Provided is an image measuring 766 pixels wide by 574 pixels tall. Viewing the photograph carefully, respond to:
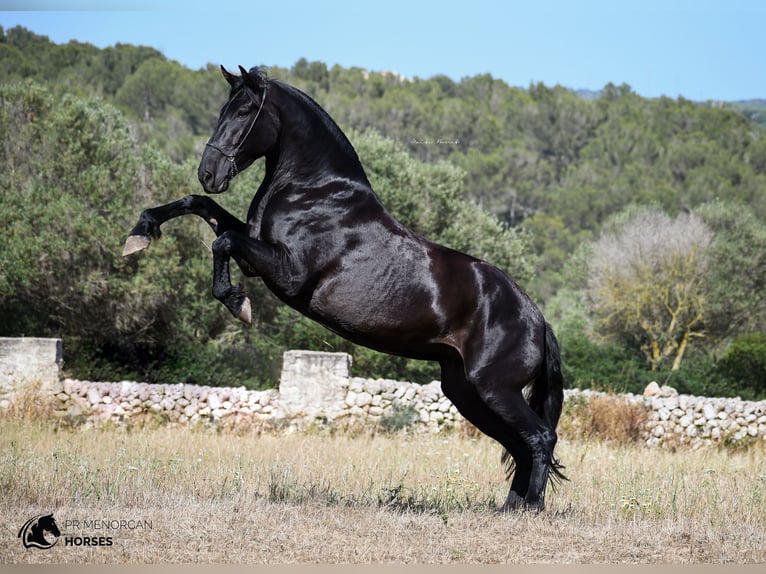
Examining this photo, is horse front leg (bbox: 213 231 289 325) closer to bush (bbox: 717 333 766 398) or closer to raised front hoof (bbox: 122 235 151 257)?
raised front hoof (bbox: 122 235 151 257)

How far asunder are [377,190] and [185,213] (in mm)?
21868

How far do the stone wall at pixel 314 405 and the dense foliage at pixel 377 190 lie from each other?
143 inches

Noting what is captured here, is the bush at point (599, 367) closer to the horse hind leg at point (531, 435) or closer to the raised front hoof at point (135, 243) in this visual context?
the horse hind leg at point (531, 435)

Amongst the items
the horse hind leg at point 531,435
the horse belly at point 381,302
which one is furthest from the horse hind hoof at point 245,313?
the horse hind leg at point 531,435

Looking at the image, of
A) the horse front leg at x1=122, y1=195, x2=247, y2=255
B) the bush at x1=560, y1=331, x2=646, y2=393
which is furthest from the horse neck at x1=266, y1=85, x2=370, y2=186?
the bush at x1=560, y1=331, x2=646, y2=393

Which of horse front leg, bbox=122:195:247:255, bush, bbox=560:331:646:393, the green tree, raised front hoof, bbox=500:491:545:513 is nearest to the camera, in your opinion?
horse front leg, bbox=122:195:247:255

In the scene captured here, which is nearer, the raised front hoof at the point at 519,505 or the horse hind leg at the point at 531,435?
the horse hind leg at the point at 531,435

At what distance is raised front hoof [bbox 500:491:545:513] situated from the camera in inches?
314

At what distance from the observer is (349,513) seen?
7527 millimetres

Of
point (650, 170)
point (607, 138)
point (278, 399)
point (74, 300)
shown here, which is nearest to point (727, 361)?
point (278, 399)

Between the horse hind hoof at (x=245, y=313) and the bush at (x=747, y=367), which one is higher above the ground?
the horse hind hoof at (x=245, y=313)

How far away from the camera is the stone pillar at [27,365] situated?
17938 mm

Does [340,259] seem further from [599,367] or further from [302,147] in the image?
[599,367]

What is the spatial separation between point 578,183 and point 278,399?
5563 centimetres
